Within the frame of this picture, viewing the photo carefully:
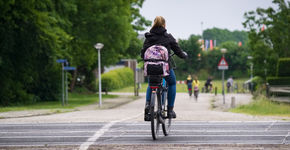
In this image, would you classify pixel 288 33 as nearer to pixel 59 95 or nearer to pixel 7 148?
pixel 59 95

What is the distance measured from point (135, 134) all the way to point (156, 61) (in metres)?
1.43

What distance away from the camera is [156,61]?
772 cm

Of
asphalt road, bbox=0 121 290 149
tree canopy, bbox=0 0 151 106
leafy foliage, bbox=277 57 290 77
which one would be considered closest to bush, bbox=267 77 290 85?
leafy foliage, bbox=277 57 290 77

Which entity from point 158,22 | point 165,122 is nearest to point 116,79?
point 165,122

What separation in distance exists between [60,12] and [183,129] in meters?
20.8

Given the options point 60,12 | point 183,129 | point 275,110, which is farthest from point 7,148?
point 60,12

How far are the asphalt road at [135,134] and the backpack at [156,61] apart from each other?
1025mm

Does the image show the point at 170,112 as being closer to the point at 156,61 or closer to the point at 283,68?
the point at 156,61

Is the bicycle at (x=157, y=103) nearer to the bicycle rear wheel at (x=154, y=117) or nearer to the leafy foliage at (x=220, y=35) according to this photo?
the bicycle rear wheel at (x=154, y=117)

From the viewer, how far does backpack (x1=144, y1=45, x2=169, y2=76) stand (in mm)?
7699

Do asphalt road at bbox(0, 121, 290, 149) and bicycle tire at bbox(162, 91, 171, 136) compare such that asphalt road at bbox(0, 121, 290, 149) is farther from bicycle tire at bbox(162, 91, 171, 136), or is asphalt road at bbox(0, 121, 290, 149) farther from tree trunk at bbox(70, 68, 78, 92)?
tree trunk at bbox(70, 68, 78, 92)

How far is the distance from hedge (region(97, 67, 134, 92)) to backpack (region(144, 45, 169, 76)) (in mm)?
42938

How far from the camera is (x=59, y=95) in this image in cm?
3612

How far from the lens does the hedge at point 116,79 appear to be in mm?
55188
